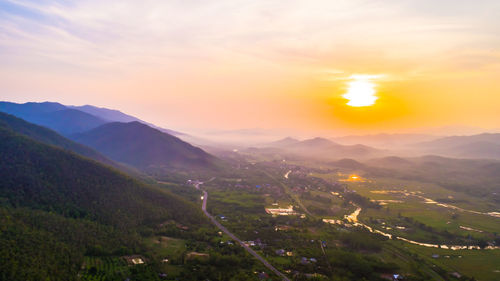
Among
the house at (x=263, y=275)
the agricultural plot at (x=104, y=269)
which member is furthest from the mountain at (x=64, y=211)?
the house at (x=263, y=275)

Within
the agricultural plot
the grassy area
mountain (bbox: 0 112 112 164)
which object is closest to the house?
the agricultural plot

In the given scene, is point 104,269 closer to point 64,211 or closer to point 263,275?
point 64,211

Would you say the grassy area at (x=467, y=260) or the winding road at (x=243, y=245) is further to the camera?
the grassy area at (x=467, y=260)

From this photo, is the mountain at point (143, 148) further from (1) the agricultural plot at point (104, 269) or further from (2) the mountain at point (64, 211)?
(1) the agricultural plot at point (104, 269)

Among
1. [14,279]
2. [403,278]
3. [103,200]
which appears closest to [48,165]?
[103,200]

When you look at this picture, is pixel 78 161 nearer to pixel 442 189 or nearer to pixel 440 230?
pixel 440 230

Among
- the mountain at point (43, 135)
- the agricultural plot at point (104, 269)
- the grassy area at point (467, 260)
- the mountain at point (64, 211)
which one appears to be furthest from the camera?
the mountain at point (43, 135)
